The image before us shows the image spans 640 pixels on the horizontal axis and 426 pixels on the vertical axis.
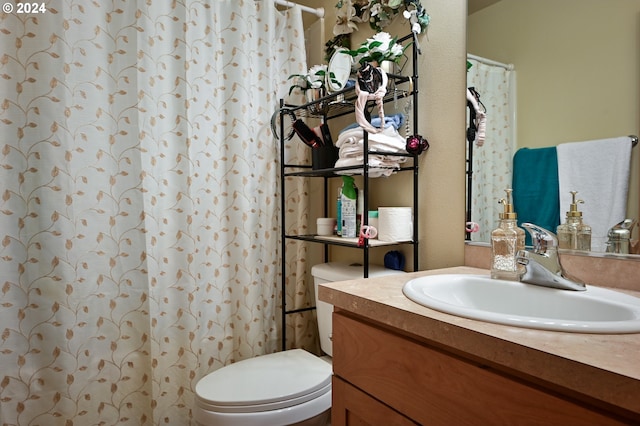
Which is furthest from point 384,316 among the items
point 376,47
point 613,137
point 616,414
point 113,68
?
point 113,68

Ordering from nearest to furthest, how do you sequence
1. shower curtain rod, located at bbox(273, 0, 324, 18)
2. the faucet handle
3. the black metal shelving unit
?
1. the faucet handle
2. the black metal shelving unit
3. shower curtain rod, located at bbox(273, 0, 324, 18)

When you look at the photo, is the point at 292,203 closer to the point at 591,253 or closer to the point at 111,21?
the point at 111,21

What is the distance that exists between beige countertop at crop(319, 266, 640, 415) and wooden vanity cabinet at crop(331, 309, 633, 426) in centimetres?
2

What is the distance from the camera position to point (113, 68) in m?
1.46

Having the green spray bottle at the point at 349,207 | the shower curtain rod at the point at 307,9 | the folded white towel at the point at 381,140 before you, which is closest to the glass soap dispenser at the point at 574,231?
the folded white towel at the point at 381,140

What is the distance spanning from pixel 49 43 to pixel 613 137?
1.79 m

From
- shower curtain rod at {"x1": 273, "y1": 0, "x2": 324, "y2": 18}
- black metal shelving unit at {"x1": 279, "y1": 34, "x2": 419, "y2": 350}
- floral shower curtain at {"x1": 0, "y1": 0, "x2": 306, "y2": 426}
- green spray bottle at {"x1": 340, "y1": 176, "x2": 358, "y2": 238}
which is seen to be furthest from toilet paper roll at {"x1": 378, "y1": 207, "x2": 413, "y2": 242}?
shower curtain rod at {"x1": 273, "y1": 0, "x2": 324, "y2": 18}

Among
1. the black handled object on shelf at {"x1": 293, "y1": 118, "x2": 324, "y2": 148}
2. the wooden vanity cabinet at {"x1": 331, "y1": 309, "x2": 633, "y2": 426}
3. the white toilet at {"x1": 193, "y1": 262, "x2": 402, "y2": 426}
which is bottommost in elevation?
the white toilet at {"x1": 193, "y1": 262, "x2": 402, "y2": 426}

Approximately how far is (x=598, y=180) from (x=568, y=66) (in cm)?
31

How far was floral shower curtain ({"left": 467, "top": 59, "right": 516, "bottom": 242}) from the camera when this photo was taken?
112 cm

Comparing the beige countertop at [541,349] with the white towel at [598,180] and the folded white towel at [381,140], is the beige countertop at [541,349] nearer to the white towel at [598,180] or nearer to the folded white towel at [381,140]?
the white towel at [598,180]

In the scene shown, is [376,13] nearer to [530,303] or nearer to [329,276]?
[329,276]

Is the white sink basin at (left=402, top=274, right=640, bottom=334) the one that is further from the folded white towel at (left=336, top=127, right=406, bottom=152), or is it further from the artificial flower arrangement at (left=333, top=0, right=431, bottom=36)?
the artificial flower arrangement at (left=333, top=0, right=431, bottom=36)

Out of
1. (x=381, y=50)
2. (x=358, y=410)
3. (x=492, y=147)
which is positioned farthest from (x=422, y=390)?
(x=381, y=50)
